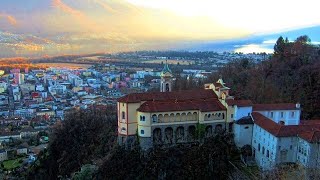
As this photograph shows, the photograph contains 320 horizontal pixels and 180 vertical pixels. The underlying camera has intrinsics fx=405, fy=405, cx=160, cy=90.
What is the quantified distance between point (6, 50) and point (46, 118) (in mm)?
75351

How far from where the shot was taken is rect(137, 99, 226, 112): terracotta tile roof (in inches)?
948

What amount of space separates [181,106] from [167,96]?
4.11 feet

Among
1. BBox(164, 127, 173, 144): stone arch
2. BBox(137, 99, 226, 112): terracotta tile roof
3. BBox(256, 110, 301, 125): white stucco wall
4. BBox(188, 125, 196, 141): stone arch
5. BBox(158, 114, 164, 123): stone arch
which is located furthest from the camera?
BBox(256, 110, 301, 125): white stucco wall

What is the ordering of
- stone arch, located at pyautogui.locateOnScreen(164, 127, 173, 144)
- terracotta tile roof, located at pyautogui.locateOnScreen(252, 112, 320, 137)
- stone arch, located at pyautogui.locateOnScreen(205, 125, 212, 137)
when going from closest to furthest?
1. terracotta tile roof, located at pyautogui.locateOnScreen(252, 112, 320, 137)
2. stone arch, located at pyautogui.locateOnScreen(164, 127, 173, 144)
3. stone arch, located at pyautogui.locateOnScreen(205, 125, 212, 137)

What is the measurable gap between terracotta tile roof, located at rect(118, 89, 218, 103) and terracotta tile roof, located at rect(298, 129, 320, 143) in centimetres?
679

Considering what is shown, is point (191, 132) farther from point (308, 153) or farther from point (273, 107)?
point (308, 153)

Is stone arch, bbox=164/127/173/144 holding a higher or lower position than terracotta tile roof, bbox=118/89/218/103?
lower

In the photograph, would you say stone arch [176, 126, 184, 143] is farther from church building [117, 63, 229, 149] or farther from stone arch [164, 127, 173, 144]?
stone arch [164, 127, 173, 144]

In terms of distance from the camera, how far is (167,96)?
83.0 ft

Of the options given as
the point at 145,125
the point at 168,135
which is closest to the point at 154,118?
the point at 145,125

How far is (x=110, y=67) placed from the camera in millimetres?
110688

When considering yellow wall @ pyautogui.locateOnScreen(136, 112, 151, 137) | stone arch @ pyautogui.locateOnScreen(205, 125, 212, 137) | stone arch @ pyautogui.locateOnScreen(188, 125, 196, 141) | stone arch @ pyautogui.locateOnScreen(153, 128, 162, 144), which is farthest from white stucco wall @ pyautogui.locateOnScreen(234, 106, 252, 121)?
yellow wall @ pyautogui.locateOnScreen(136, 112, 151, 137)

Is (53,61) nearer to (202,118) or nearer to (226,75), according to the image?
(226,75)

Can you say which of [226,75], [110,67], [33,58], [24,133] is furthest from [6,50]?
[226,75]
